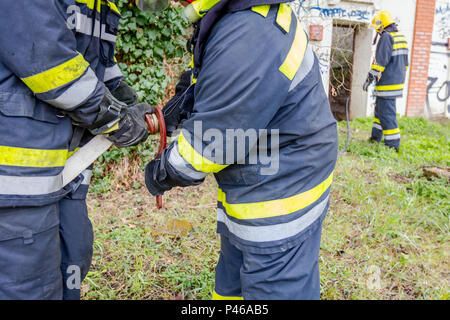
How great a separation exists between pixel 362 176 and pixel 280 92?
3.57m

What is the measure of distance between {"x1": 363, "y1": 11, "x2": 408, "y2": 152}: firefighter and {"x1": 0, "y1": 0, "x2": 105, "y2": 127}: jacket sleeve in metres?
5.66

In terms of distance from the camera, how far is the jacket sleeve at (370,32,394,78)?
598cm

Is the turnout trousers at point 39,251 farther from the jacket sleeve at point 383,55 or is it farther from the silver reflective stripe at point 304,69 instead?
the jacket sleeve at point 383,55

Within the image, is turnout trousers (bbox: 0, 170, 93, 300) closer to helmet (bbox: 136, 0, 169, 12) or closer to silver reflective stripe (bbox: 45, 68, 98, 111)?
silver reflective stripe (bbox: 45, 68, 98, 111)

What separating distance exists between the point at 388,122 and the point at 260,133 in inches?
211

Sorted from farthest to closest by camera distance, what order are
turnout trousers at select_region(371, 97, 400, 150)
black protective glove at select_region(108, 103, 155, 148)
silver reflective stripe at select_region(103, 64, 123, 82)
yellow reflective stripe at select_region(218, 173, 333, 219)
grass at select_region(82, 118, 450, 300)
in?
turnout trousers at select_region(371, 97, 400, 150) → grass at select_region(82, 118, 450, 300) → silver reflective stripe at select_region(103, 64, 123, 82) → black protective glove at select_region(108, 103, 155, 148) → yellow reflective stripe at select_region(218, 173, 333, 219)

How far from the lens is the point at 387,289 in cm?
247

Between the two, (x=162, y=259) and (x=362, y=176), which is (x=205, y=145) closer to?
(x=162, y=259)

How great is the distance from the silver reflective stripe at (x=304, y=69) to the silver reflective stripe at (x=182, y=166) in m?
0.48

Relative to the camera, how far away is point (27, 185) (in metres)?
1.37

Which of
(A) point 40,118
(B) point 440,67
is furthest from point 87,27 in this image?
(B) point 440,67

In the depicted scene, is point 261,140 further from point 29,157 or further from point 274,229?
point 29,157

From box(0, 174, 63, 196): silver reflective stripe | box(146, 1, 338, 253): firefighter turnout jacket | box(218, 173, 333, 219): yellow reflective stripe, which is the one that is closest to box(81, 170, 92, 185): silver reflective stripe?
box(0, 174, 63, 196): silver reflective stripe
